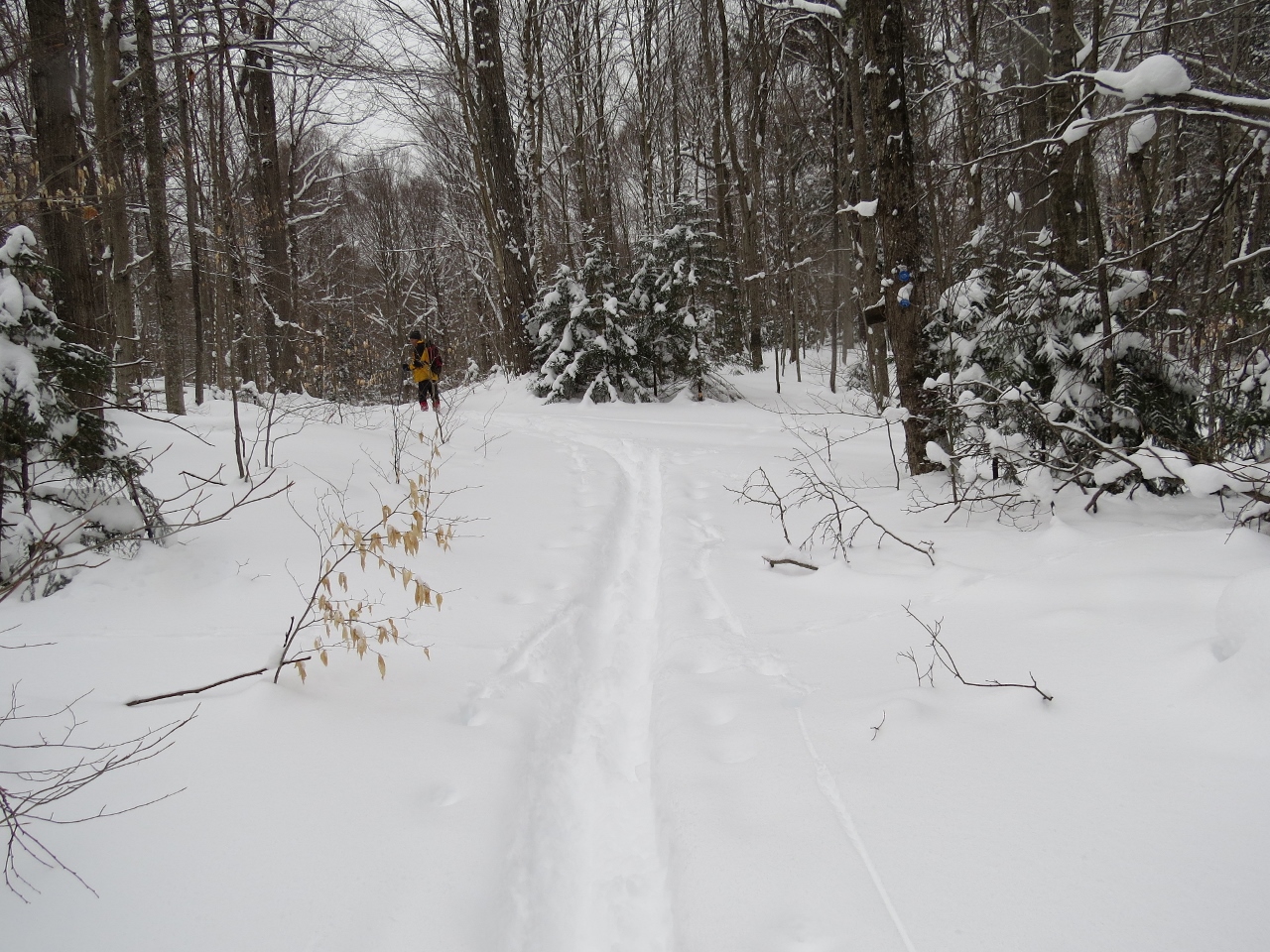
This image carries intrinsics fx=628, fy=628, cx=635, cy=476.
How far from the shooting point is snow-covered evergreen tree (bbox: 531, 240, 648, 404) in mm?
13094

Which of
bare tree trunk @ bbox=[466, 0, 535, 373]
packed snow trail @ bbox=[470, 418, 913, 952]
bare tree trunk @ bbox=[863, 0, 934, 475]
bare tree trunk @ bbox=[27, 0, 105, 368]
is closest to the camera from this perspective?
packed snow trail @ bbox=[470, 418, 913, 952]

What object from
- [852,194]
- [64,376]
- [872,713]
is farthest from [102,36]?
[852,194]

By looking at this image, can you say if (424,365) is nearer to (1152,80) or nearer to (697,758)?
(697,758)

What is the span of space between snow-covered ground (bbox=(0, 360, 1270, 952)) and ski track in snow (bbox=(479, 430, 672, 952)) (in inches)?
0.5

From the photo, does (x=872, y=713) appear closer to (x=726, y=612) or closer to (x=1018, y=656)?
(x=1018, y=656)

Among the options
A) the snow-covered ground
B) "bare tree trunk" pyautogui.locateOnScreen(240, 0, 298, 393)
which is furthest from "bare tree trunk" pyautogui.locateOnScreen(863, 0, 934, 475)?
"bare tree trunk" pyautogui.locateOnScreen(240, 0, 298, 393)

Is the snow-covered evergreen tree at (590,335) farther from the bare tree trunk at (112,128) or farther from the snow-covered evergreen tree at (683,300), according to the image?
the bare tree trunk at (112,128)

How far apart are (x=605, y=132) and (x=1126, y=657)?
18.7m

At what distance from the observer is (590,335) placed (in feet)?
43.4

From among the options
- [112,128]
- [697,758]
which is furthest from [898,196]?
[112,128]

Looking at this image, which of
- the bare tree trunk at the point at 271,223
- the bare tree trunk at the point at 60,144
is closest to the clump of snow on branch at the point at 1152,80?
the bare tree trunk at the point at 60,144

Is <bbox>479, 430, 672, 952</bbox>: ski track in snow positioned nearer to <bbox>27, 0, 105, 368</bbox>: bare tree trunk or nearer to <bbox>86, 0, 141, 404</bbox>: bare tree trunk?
<bbox>27, 0, 105, 368</bbox>: bare tree trunk

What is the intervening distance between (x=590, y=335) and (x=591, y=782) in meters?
11.5

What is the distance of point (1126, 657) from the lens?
2.49 metres
